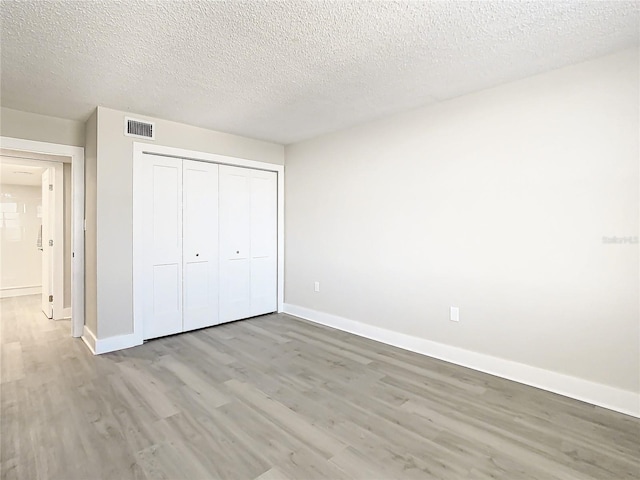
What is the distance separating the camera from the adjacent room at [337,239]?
196 cm

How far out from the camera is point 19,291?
639cm

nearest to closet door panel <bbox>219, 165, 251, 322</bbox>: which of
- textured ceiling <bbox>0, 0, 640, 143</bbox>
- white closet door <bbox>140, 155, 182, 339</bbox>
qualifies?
white closet door <bbox>140, 155, 182, 339</bbox>

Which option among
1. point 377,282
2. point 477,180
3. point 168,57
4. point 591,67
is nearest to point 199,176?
point 168,57

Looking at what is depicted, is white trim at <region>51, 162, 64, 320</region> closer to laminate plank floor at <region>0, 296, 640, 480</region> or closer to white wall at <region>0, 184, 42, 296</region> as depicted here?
laminate plank floor at <region>0, 296, 640, 480</region>

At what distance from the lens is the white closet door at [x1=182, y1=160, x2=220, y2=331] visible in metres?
4.08

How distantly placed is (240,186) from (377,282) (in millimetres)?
2141

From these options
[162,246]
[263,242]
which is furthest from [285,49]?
[263,242]

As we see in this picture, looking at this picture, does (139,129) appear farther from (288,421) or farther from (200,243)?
(288,421)

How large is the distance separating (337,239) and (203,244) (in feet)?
5.32

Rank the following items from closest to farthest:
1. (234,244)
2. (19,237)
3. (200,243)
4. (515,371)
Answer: (515,371) → (200,243) → (234,244) → (19,237)

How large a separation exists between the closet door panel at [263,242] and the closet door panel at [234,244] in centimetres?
8

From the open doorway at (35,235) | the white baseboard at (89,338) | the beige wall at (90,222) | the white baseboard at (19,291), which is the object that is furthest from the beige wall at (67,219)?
the white baseboard at (19,291)

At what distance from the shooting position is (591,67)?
96.4 inches

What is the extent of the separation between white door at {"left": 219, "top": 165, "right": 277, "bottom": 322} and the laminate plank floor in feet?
3.87
